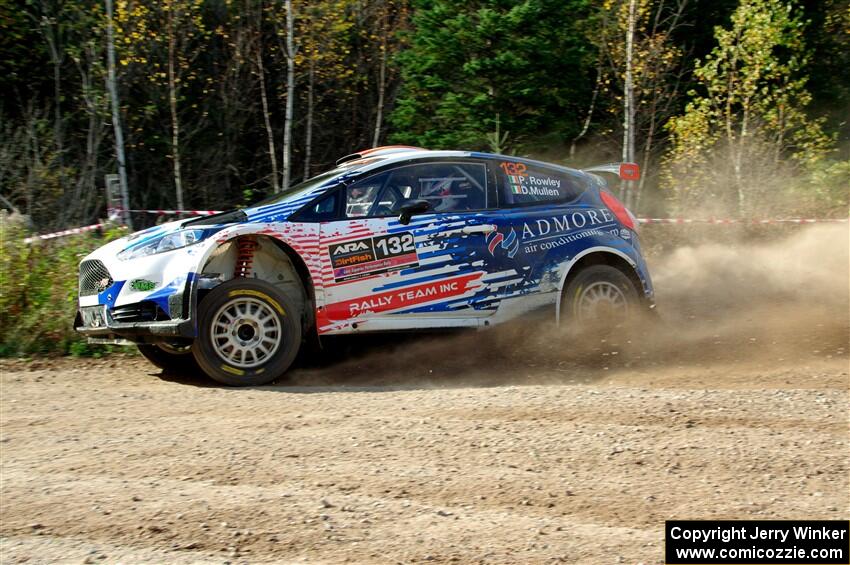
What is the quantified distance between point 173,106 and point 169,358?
40.3 feet

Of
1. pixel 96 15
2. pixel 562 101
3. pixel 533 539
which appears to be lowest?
pixel 533 539

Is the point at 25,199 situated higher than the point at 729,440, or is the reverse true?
the point at 25,199

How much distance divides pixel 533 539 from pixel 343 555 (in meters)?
0.90

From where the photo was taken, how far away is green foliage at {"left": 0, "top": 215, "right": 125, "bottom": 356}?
920 centimetres

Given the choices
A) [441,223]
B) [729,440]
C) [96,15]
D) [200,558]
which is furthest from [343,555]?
[96,15]

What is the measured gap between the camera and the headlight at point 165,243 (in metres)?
7.42

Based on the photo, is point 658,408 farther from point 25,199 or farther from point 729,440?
point 25,199

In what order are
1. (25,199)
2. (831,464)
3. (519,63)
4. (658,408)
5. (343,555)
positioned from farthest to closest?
(519,63), (25,199), (658,408), (831,464), (343,555)

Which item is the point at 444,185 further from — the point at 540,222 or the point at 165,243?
the point at 165,243

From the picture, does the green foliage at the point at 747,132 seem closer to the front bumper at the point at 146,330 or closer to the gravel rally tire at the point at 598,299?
the gravel rally tire at the point at 598,299

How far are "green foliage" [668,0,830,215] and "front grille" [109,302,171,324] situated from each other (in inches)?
559

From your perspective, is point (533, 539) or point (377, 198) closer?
point (533, 539)

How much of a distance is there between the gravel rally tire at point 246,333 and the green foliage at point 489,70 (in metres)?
12.0

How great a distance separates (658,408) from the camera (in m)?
6.38
